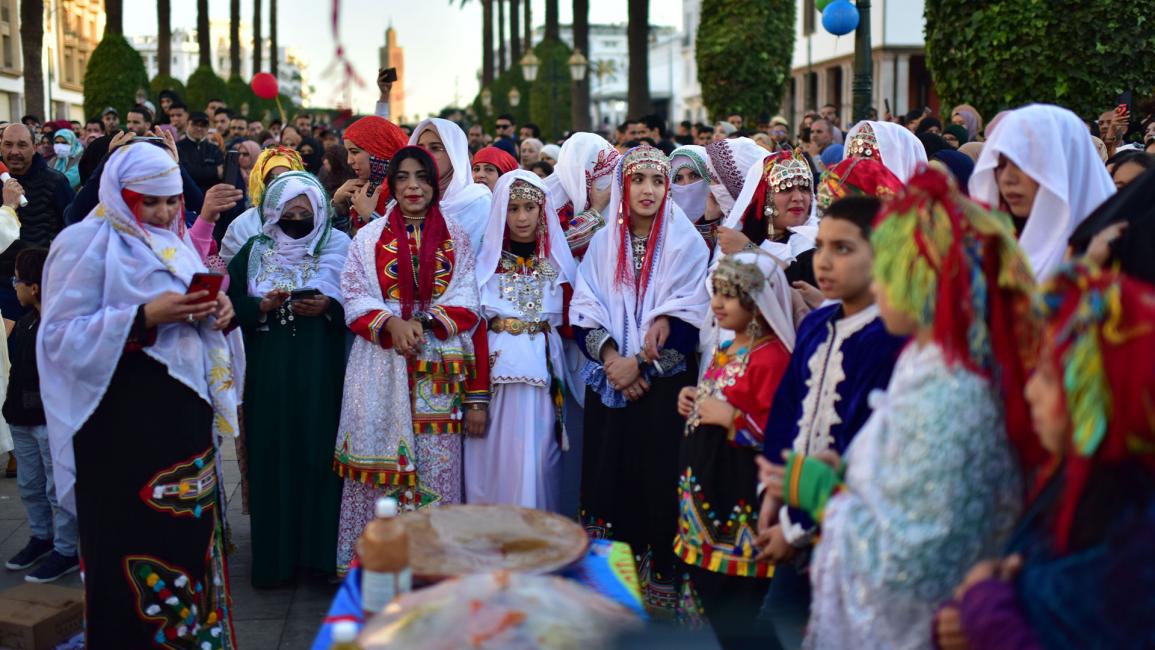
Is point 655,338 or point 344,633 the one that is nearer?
point 344,633

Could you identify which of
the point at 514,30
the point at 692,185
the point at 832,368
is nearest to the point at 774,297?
the point at 832,368

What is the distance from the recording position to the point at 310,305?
468cm

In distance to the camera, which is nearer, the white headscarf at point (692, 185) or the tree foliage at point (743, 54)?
the white headscarf at point (692, 185)

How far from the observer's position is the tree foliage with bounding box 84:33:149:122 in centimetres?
2138

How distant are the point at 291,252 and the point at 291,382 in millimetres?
590

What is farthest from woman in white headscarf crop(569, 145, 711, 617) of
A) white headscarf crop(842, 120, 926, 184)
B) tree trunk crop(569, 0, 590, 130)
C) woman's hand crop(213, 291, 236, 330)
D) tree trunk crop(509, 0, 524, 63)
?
tree trunk crop(509, 0, 524, 63)

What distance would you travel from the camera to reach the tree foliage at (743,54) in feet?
62.8

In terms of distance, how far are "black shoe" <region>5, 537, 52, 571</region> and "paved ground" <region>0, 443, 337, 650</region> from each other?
38 mm

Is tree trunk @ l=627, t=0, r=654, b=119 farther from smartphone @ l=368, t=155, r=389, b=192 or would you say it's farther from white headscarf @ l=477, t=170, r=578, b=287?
white headscarf @ l=477, t=170, r=578, b=287

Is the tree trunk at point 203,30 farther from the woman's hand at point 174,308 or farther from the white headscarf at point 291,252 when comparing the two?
the woman's hand at point 174,308

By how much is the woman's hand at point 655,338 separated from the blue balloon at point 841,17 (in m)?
5.60

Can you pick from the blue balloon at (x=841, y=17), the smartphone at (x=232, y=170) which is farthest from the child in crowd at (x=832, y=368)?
the smartphone at (x=232, y=170)

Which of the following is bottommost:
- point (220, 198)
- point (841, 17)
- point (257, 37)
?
point (220, 198)

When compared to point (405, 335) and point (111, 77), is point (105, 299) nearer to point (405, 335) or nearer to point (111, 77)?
point (405, 335)
